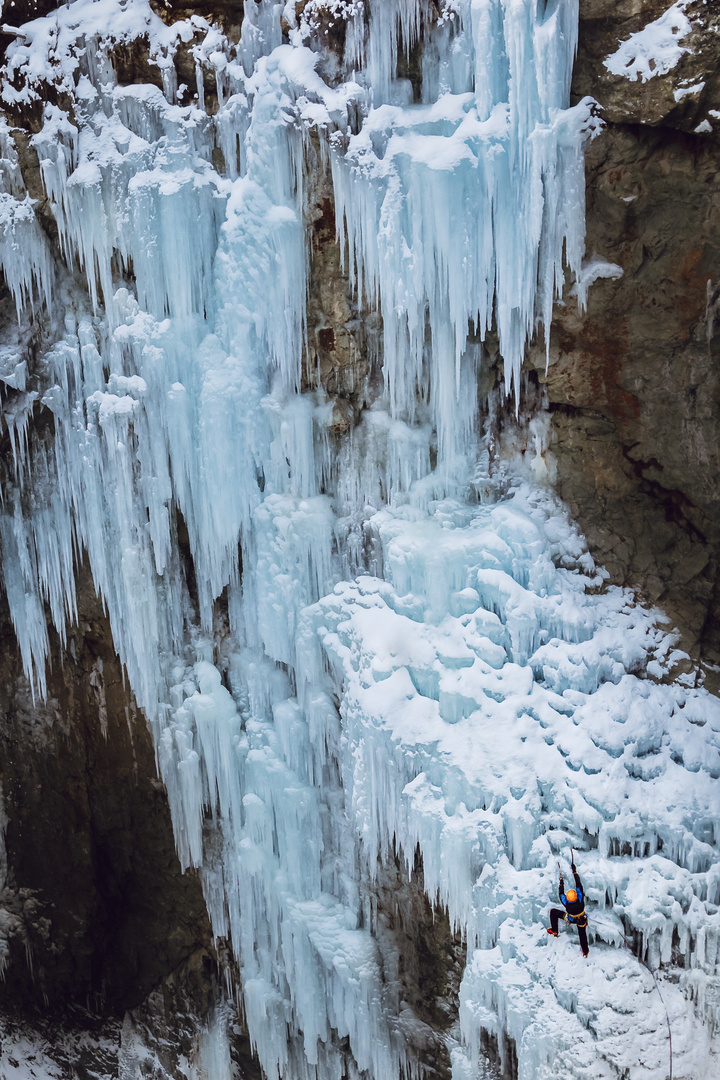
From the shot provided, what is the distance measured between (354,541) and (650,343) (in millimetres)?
2529

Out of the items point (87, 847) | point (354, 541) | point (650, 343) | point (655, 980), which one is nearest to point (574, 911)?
point (655, 980)

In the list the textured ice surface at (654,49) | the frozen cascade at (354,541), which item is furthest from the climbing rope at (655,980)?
the textured ice surface at (654,49)

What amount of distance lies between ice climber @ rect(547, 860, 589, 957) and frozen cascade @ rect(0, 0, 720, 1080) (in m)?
0.11

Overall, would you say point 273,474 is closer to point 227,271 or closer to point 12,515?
point 227,271

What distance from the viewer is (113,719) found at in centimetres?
830

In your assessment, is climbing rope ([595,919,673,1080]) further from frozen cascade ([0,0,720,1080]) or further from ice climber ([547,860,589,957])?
ice climber ([547,860,589,957])

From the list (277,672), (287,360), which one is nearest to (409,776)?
(277,672)

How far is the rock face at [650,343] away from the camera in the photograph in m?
5.59

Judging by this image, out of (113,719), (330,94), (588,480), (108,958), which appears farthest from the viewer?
(108,958)

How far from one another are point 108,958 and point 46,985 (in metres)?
0.80

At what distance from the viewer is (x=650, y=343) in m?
6.25

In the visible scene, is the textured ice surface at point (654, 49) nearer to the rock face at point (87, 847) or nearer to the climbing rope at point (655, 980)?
the climbing rope at point (655, 980)

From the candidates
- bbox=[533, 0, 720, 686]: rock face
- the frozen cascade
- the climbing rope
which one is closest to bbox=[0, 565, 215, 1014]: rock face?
the frozen cascade

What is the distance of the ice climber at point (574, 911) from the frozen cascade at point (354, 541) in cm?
11
